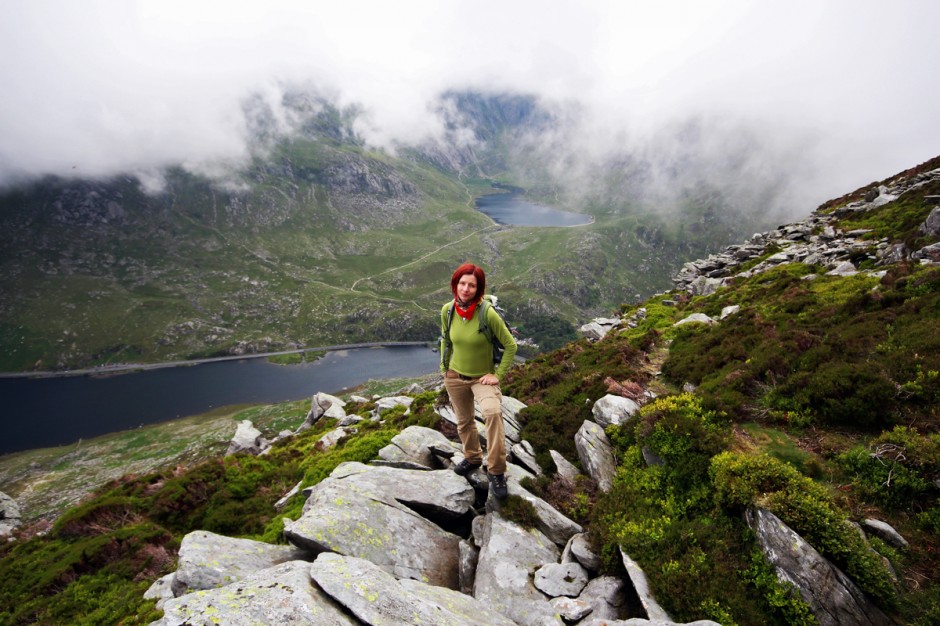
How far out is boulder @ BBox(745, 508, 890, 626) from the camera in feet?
→ 22.0

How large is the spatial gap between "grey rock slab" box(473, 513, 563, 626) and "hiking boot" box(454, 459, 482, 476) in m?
2.06

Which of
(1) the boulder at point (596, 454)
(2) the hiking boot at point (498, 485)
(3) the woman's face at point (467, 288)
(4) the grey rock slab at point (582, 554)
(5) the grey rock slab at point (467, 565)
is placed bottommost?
(5) the grey rock slab at point (467, 565)

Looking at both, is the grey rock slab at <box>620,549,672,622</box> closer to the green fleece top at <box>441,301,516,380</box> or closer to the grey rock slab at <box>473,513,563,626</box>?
the grey rock slab at <box>473,513,563,626</box>

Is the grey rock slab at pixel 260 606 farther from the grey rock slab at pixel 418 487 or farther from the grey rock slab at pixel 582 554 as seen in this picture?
the grey rock slab at pixel 582 554

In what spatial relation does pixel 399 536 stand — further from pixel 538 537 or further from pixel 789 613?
pixel 789 613

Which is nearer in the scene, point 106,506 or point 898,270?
point 106,506

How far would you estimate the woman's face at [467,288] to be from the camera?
10.2 m

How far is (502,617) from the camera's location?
7.66 m

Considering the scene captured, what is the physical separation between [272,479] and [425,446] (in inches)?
355

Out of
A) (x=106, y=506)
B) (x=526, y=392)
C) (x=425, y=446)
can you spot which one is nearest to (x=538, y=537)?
(x=425, y=446)

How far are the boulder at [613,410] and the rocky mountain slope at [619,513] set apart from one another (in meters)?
0.09

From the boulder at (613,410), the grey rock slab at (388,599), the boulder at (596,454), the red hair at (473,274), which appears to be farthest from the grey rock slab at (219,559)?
the boulder at (613,410)

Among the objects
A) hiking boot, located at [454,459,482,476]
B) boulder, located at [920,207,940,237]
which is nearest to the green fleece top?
hiking boot, located at [454,459,482,476]

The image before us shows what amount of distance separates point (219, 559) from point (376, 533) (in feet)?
11.9
